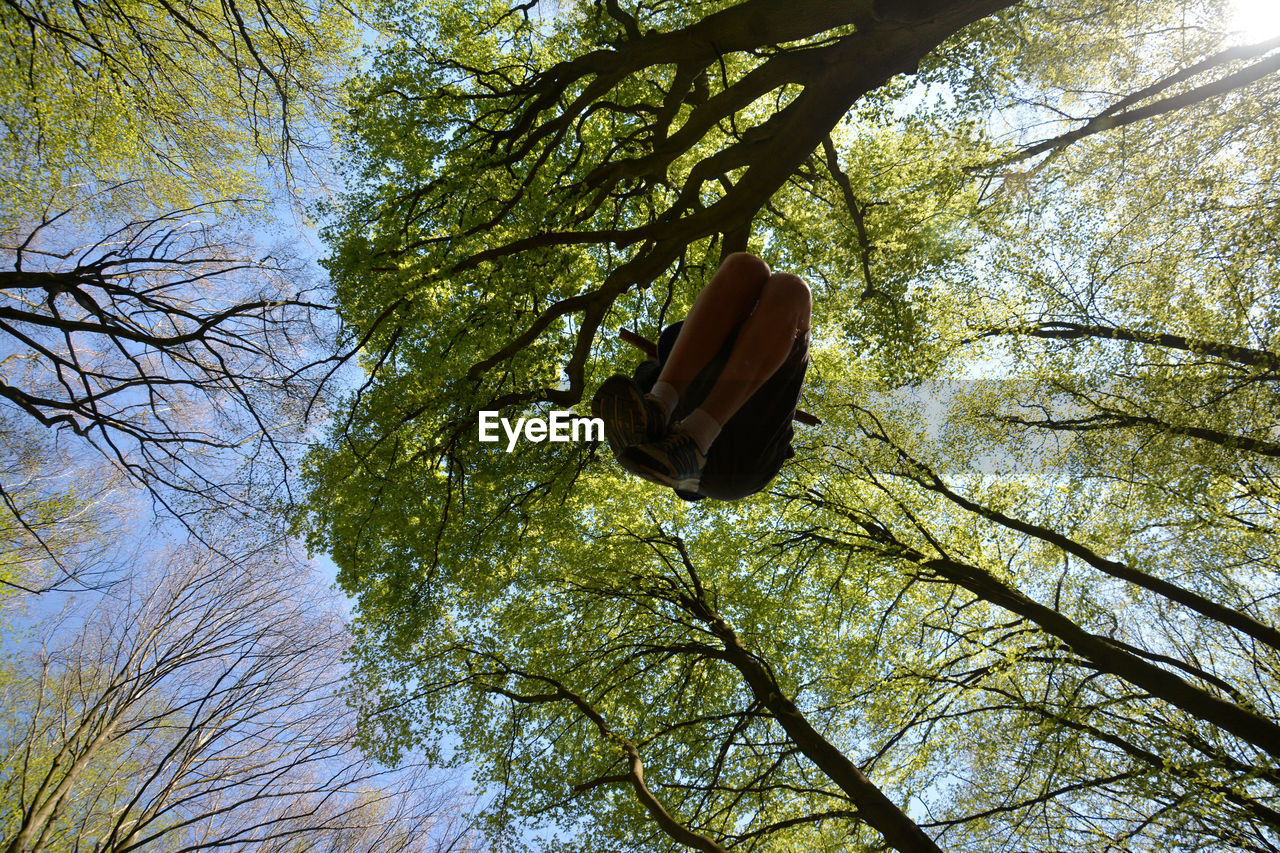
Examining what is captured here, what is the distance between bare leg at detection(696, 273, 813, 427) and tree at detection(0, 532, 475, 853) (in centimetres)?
760

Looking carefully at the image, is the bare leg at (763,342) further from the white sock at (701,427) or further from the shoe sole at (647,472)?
→ the shoe sole at (647,472)

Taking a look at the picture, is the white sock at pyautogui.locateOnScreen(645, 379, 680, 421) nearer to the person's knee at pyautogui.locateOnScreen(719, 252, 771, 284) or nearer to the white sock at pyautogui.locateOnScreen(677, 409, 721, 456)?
the white sock at pyautogui.locateOnScreen(677, 409, 721, 456)

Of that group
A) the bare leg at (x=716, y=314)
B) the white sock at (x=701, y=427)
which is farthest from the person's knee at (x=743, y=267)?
the white sock at (x=701, y=427)

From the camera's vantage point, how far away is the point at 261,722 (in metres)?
8.48

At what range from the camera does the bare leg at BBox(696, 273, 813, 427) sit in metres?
2.45

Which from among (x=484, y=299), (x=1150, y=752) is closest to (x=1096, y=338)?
(x=1150, y=752)

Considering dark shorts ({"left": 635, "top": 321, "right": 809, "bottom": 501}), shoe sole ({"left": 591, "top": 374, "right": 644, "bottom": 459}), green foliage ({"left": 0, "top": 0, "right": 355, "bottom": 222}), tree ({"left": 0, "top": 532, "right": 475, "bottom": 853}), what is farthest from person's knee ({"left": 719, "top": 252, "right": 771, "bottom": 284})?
tree ({"left": 0, "top": 532, "right": 475, "bottom": 853})

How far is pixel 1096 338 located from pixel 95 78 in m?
12.4

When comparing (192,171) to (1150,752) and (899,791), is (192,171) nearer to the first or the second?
(899,791)

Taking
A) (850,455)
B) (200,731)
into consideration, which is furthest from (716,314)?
(200,731)

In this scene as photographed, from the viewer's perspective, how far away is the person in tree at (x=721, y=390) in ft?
7.39

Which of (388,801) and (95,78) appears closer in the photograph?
(95,78)

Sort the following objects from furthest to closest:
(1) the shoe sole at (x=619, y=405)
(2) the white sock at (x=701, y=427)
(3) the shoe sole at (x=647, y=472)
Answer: (2) the white sock at (x=701, y=427)
(3) the shoe sole at (x=647, y=472)
(1) the shoe sole at (x=619, y=405)

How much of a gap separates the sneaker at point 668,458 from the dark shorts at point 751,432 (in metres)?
0.46
